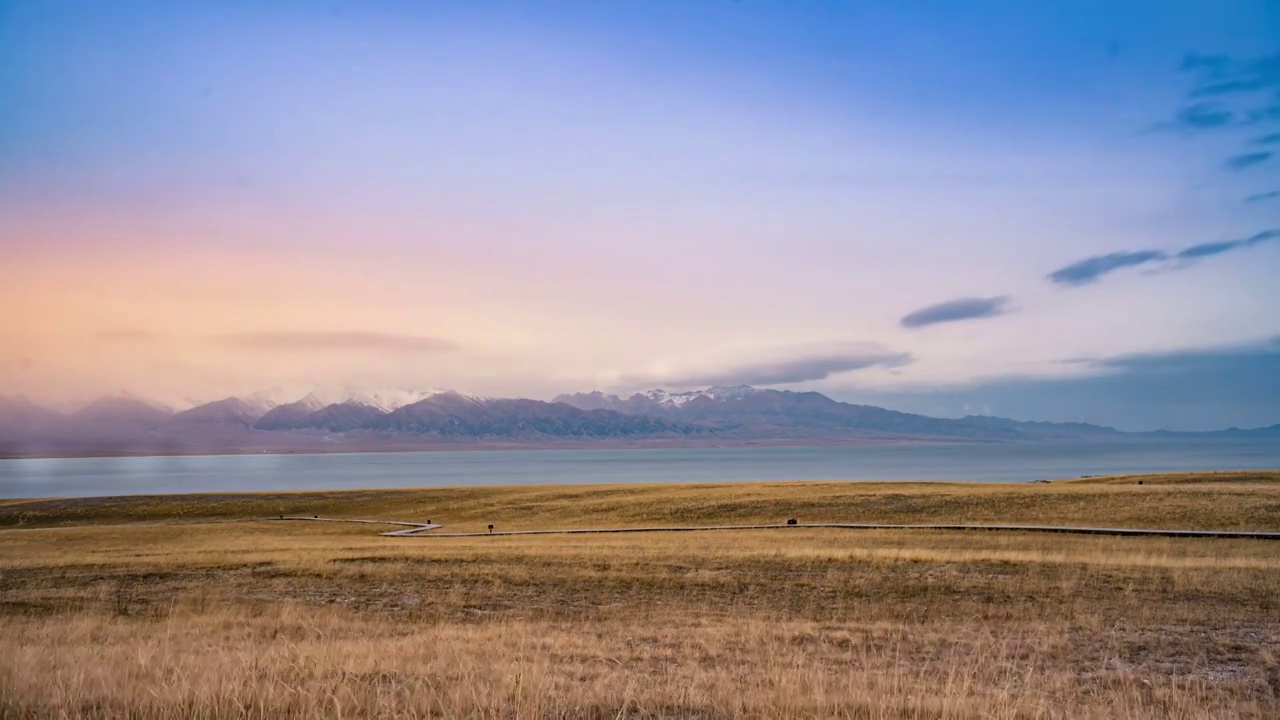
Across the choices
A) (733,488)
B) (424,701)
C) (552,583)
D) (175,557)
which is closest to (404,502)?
(733,488)

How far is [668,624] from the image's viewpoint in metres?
15.5

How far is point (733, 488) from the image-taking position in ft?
216

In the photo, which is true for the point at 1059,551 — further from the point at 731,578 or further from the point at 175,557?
the point at 175,557

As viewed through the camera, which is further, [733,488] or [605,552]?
[733,488]

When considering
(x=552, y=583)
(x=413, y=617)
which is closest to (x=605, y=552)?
(x=552, y=583)

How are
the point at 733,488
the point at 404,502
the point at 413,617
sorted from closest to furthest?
1. the point at 413,617
2. the point at 733,488
3. the point at 404,502

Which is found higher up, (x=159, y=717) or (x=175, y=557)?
(x=159, y=717)

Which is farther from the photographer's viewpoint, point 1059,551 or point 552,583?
point 1059,551

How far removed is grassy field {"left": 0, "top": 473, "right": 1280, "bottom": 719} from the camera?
23.4 feet

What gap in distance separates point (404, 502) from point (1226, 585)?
6264 centimetres

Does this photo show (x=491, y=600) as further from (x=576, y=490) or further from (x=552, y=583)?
(x=576, y=490)

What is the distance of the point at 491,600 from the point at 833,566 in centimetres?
969

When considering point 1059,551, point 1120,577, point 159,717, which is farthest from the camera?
point 1059,551

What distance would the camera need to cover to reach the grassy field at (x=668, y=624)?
714 centimetres
